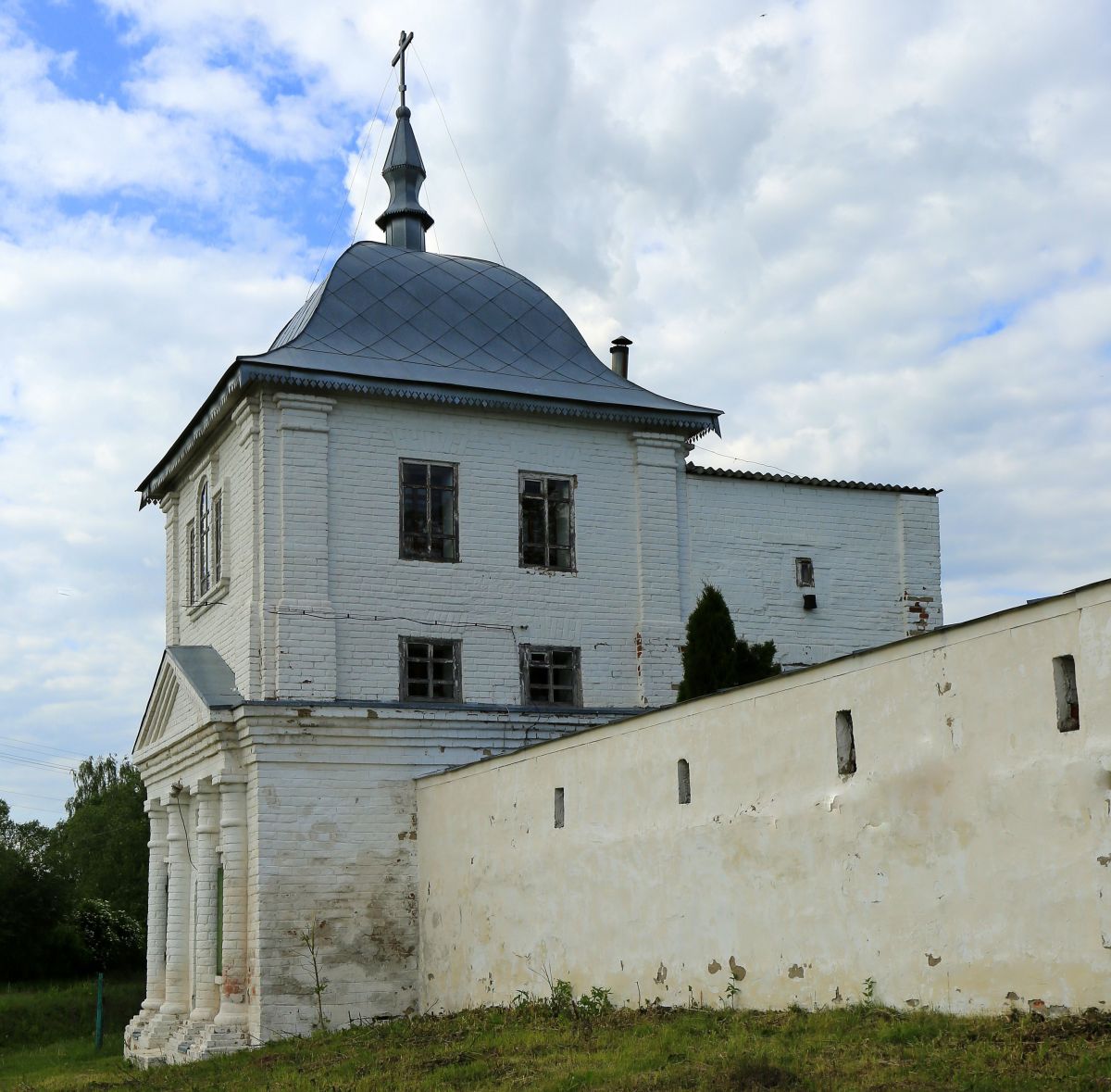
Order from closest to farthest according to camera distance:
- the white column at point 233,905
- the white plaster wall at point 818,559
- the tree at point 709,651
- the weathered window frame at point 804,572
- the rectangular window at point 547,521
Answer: the tree at point 709,651 → the white column at point 233,905 → the rectangular window at point 547,521 → the white plaster wall at point 818,559 → the weathered window frame at point 804,572

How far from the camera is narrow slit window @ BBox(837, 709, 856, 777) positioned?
11.8 meters

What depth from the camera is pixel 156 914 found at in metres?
23.3

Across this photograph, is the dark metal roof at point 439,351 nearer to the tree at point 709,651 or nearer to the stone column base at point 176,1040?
the tree at point 709,651

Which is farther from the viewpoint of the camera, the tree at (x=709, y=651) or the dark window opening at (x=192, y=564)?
the dark window opening at (x=192, y=564)

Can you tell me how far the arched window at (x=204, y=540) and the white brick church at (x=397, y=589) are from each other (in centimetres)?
8

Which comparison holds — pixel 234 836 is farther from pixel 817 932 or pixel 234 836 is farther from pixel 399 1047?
pixel 817 932

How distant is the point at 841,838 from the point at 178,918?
12807 millimetres

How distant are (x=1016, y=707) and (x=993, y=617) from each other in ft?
2.03

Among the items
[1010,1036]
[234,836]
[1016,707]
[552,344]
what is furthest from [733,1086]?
[552,344]

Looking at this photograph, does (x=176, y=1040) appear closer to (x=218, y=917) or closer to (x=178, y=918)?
(x=218, y=917)

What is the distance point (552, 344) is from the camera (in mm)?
22625

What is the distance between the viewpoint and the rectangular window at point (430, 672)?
20156 mm

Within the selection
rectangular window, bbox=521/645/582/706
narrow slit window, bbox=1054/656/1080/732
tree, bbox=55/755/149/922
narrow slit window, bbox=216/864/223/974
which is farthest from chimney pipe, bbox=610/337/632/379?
tree, bbox=55/755/149/922

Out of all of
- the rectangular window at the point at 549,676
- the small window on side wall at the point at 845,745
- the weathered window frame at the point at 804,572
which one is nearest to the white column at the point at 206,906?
the rectangular window at the point at 549,676
